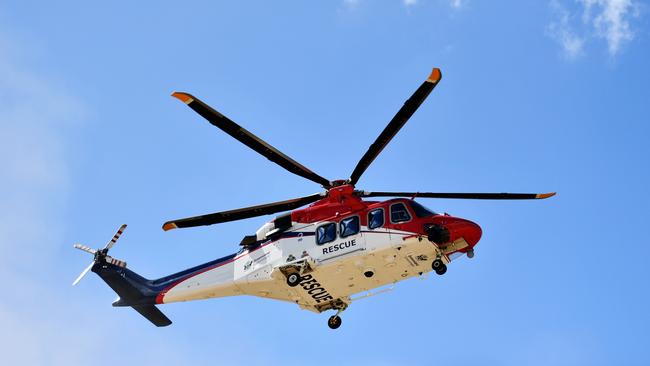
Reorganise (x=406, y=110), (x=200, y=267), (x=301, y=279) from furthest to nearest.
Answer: (x=200, y=267)
(x=301, y=279)
(x=406, y=110)

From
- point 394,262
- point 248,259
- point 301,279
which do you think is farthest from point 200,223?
point 394,262

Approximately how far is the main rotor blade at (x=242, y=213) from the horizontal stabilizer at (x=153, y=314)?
426cm

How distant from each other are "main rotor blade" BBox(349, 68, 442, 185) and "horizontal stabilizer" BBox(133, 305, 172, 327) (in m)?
9.42

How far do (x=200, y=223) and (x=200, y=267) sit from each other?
7.70 feet

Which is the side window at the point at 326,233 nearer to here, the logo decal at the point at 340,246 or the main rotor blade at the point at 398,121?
the logo decal at the point at 340,246

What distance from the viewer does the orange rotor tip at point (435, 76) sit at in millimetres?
23078

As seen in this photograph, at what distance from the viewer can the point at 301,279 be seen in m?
26.1

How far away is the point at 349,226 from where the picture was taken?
Answer: 25.9 meters

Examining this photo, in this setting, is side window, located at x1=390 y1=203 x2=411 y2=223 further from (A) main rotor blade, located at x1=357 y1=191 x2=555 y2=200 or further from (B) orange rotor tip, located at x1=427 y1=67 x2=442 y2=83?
(B) orange rotor tip, located at x1=427 y1=67 x2=442 y2=83

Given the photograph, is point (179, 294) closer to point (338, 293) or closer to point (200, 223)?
point (200, 223)

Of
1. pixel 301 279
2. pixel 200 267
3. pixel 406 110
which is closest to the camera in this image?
pixel 406 110

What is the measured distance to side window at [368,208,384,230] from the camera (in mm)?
25562

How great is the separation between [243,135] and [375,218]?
4.97 meters

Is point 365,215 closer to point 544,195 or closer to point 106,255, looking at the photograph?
point 544,195
